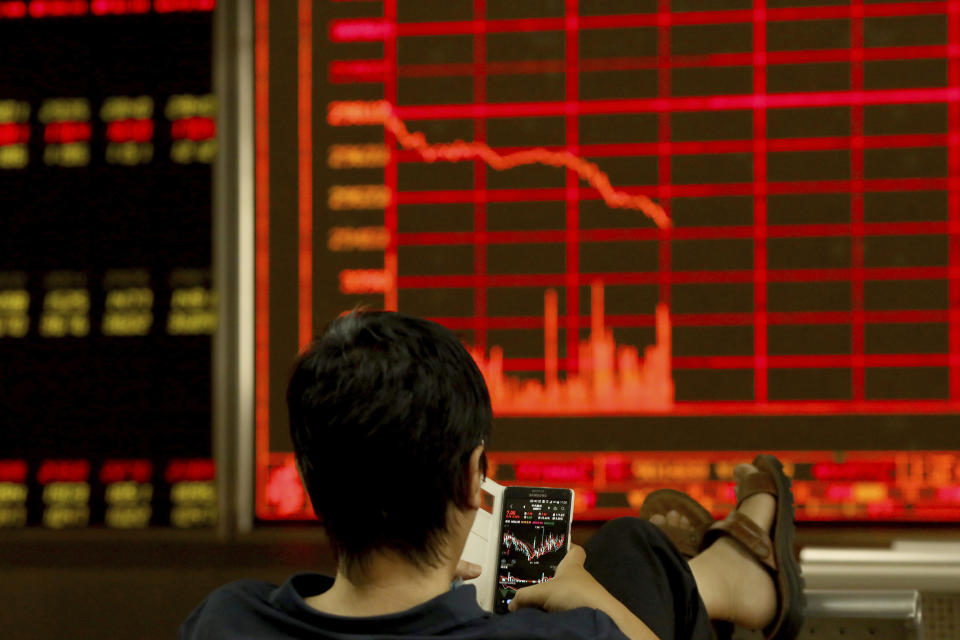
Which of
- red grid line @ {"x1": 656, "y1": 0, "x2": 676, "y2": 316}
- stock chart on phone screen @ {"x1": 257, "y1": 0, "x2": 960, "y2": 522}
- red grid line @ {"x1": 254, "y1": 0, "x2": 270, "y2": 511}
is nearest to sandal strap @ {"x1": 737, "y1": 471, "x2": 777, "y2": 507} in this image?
stock chart on phone screen @ {"x1": 257, "y1": 0, "x2": 960, "y2": 522}

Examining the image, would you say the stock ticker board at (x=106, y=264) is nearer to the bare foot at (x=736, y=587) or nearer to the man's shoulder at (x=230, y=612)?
the bare foot at (x=736, y=587)

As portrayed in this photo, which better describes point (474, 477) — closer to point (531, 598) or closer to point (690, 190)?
point (531, 598)

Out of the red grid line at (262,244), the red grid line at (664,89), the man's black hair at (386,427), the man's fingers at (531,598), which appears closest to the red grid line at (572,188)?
the red grid line at (664,89)

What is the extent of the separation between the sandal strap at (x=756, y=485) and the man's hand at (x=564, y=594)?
0.69m

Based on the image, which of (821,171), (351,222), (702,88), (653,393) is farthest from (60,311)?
(821,171)

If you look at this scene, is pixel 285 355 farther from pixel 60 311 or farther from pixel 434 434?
pixel 434 434

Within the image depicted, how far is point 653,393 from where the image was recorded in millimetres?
1839

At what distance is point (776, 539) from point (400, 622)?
2.74ft

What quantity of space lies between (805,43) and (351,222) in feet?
2.98

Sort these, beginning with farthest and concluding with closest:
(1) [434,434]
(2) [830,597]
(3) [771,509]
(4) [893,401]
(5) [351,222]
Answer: (5) [351,222], (4) [893,401], (3) [771,509], (2) [830,597], (1) [434,434]

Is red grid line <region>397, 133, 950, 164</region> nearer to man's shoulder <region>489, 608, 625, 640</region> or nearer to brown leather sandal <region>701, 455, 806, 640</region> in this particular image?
brown leather sandal <region>701, 455, 806, 640</region>

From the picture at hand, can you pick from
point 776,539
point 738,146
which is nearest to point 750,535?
point 776,539

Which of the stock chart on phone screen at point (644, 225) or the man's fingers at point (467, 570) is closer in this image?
the man's fingers at point (467, 570)

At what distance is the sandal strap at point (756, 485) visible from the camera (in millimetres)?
1462
